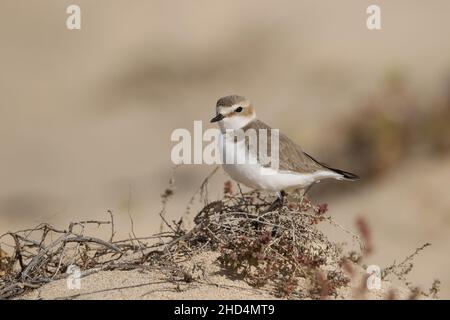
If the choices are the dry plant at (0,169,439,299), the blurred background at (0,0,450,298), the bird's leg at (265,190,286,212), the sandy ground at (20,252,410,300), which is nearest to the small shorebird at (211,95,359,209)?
the bird's leg at (265,190,286,212)

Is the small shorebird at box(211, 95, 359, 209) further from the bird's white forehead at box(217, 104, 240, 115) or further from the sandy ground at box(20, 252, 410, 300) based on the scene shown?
the sandy ground at box(20, 252, 410, 300)

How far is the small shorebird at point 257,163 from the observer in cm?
675

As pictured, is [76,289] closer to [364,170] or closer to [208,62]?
[364,170]

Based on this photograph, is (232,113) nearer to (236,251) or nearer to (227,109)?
(227,109)

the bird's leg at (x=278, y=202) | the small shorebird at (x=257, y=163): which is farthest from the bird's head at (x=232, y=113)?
the bird's leg at (x=278, y=202)

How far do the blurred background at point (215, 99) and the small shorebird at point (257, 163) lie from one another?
309 centimetres

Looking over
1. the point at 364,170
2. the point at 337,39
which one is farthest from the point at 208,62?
the point at 364,170

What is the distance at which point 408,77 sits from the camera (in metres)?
14.3

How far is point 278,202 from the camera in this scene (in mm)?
6777

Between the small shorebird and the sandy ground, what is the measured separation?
2.34 feet

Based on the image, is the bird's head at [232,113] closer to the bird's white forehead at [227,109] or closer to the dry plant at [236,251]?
the bird's white forehead at [227,109]

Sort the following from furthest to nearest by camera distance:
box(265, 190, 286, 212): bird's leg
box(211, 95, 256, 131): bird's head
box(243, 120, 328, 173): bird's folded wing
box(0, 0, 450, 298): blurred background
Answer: box(0, 0, 450, 298): blurred background
box(211, 95, 256, 131): bird's head
box(243, 120, 328, 173): bird's folded wing
box(265, 190, 286, 212): bird's leg

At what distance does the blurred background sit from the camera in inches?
468

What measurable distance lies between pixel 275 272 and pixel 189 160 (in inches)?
264
